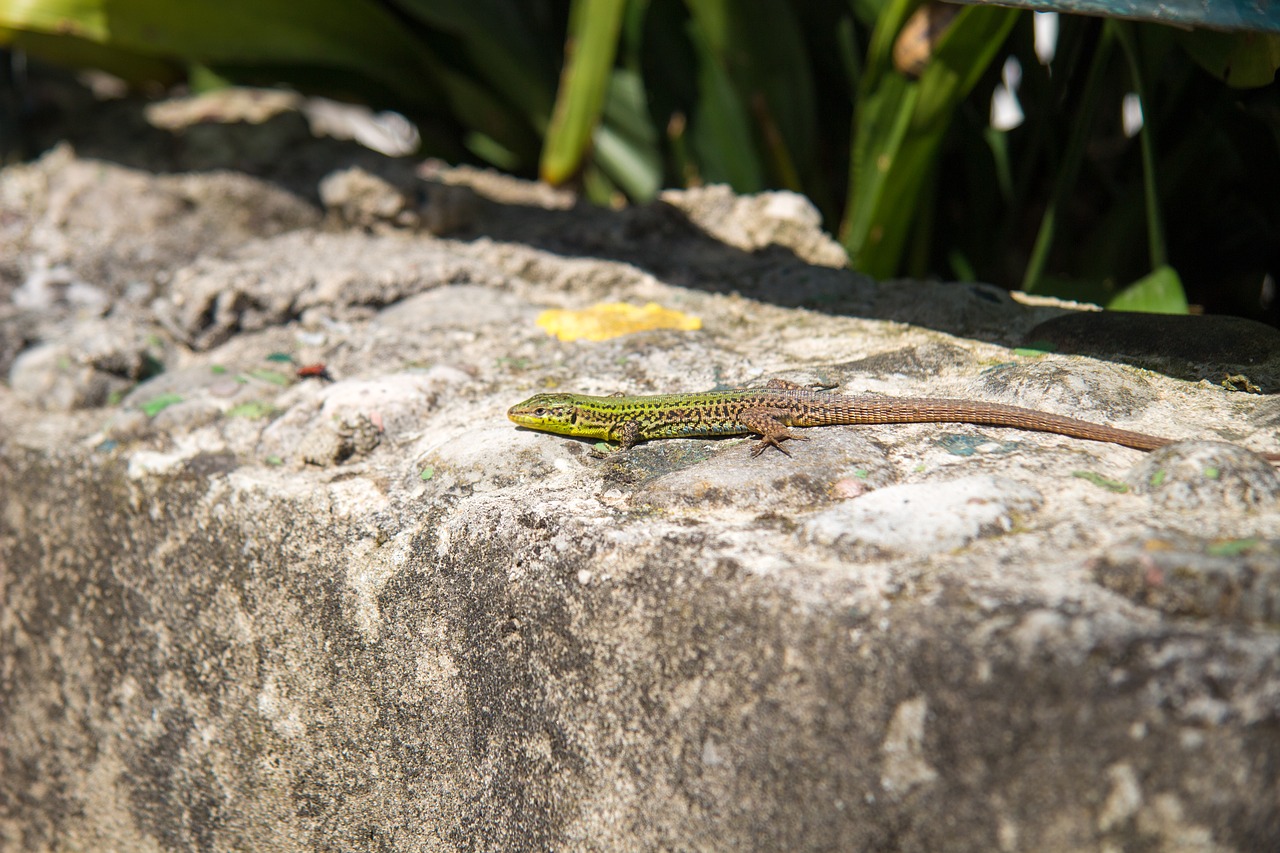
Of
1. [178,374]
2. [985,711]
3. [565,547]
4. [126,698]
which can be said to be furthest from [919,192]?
[126,698]

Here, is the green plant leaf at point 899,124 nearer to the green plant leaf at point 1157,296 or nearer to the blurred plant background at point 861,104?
the blurred plant background at point 861,104

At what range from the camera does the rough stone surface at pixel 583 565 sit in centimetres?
152

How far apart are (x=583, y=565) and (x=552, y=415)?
0.63 metres

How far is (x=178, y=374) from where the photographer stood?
3.18m

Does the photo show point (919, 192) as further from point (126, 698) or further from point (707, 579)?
point (126, 698)

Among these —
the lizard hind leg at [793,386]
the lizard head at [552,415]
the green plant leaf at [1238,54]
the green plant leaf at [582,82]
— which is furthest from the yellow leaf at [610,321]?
the green plant leaf at [1238,54]

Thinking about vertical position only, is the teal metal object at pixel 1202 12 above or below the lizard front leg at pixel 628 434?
above

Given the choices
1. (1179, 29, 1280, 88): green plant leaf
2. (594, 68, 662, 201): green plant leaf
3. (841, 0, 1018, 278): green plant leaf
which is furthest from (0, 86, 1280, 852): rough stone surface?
(594, 68, 662, 201): green plant leaf

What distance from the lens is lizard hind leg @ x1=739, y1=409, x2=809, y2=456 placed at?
2.33 metres

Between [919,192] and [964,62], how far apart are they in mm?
587

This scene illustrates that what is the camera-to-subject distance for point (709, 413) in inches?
98.9

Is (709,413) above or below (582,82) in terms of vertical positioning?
below

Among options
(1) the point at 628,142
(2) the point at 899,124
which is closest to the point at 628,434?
(2) the point at 899,124

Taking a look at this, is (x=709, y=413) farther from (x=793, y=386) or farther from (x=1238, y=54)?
(x=1238, y=54)
